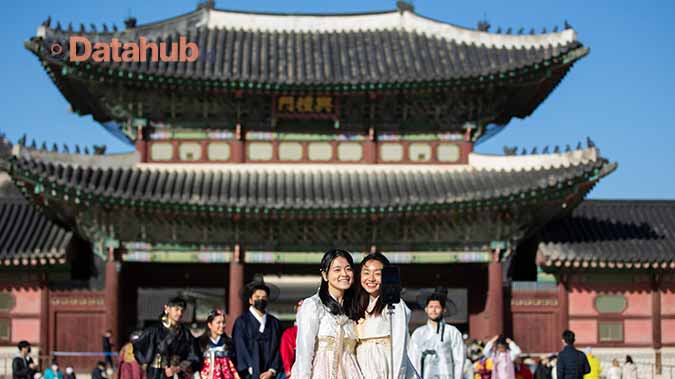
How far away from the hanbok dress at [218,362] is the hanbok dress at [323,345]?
441cm

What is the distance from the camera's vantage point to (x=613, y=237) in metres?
27.3

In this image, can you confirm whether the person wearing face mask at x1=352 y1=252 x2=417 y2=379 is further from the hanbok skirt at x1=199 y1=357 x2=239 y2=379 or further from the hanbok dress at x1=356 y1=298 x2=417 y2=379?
the hanbok skirt at x1=199 y1=357 x2=239 y2=379

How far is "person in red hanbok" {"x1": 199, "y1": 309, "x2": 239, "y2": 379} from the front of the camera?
1292cm

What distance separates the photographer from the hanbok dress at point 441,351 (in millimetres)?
12844

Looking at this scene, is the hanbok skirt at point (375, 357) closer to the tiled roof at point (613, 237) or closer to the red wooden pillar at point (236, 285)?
the red wooden pillar at point (236, 285)

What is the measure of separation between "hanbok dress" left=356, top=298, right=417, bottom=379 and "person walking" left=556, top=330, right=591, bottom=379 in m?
6.96

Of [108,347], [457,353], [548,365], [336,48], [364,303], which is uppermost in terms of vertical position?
[336,48]

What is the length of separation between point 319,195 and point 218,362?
1276 centimetres

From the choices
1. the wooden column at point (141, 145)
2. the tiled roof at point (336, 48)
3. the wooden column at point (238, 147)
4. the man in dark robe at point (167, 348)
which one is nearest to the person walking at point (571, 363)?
the man in dark robe at point (167, 348)

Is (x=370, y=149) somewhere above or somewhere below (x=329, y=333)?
above

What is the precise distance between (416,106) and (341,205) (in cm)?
370

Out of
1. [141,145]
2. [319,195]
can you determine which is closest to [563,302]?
[319,195]

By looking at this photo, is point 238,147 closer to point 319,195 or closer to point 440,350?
point 319,195

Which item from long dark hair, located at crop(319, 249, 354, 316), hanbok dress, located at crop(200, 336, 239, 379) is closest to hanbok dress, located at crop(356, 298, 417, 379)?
long dark hair, located at crop(319, 249, 354, 316)
